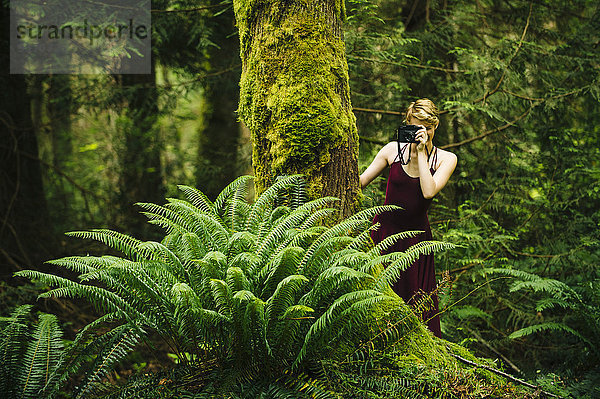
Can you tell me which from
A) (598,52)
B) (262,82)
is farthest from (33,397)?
(598,52)

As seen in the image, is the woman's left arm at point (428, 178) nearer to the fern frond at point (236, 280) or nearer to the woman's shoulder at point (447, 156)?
the woman's shoulder at point (447, 156)

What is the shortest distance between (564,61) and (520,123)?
944 mm

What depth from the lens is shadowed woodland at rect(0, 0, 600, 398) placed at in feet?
8.00

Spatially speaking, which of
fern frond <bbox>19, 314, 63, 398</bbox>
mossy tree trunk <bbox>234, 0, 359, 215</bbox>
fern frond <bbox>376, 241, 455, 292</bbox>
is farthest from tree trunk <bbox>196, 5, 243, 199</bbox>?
fern frond <bbox>376, 241, 455, 292</bbox>

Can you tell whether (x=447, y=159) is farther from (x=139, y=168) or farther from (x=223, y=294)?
(x=139, y=168)

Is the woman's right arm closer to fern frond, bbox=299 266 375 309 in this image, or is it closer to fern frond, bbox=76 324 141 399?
fern frond, bbox=299 266 375 309

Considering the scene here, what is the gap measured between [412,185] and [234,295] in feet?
7.90

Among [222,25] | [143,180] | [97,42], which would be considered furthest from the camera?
[143,180]

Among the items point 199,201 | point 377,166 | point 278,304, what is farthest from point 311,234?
point 377,166

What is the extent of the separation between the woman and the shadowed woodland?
31 cm

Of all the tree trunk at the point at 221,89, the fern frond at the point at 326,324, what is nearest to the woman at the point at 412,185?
the fern frond at the point at 326,324

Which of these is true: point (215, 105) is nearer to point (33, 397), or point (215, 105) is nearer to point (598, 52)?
point (598, 52)

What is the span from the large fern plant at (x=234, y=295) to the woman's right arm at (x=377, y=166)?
1406 mm

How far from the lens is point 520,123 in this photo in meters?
6.25
